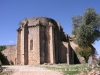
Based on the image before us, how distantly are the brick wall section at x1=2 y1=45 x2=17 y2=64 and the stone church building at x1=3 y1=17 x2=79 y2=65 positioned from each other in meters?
4.60

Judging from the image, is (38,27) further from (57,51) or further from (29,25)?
(57,51)

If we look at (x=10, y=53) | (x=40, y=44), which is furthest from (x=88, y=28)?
(x=10, y=53)

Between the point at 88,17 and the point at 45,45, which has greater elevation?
the point at 88,17

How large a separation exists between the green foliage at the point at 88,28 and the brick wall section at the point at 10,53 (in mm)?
19583

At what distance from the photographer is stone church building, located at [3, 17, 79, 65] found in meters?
32.7

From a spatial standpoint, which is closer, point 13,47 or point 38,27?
point 38,27

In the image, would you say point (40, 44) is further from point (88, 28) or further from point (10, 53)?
point (88, 28)

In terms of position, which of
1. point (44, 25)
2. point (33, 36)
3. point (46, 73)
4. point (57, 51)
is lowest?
point (46, 73)

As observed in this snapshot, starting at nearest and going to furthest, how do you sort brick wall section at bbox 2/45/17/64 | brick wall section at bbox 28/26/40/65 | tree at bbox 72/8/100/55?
tree at bbox 72/8/100/55 < brick wall section at bbox 28/26/40/65 < brick wall section at bbox 2/45/17/64

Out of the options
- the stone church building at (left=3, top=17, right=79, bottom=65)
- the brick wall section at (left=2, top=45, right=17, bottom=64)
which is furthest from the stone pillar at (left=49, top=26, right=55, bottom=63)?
the brick wall section at (left=2, top=45, right=17, bottom=64)

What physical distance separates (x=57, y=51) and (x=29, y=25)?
779 cm

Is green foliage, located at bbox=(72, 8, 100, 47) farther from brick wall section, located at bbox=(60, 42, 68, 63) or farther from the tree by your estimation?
brick wall section, located at bbox=(60, 42, 68, 63)

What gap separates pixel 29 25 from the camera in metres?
34.5

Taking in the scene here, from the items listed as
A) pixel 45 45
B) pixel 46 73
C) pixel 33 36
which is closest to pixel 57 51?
pixel 45 45
